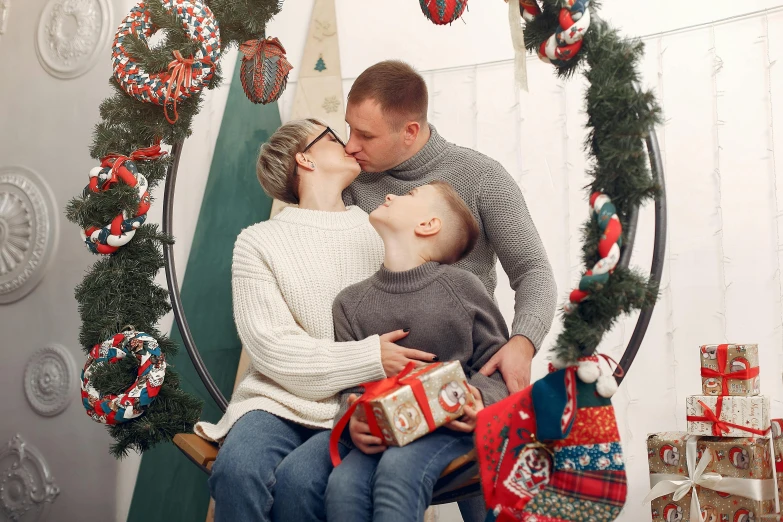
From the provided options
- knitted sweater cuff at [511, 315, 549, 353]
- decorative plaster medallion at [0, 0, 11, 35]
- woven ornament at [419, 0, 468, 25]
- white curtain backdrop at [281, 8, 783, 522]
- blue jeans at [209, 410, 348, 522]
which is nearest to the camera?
blue jeans at [209, 410, 348, 522]

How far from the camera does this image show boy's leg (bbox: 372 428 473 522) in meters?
1.60

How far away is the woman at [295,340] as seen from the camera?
71.3 inches

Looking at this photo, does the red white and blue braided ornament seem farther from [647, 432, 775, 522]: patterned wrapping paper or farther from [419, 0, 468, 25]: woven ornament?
[647, 432, 775, 522]: patterned wrapping paper

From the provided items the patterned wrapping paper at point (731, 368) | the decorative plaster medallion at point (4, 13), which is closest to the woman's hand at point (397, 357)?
the patterned wrapping paper at point (731, 368)

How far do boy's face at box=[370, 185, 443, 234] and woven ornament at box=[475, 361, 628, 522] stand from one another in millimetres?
565

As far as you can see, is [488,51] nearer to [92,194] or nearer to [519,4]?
[519,4]

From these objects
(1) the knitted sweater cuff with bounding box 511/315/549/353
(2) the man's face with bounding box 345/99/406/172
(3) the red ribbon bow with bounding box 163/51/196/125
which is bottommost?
(1) the knitted sweater cuff with bounding box 511/315/549/353

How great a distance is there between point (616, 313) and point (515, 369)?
0.34 meters

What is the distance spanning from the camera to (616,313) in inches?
64.8

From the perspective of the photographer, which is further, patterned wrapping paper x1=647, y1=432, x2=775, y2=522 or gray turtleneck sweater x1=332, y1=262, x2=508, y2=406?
patterned wrapping paper x1=647, y1=432, x2=775, y2=522

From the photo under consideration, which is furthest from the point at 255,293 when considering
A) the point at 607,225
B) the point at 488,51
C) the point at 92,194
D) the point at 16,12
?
the point at 16,12

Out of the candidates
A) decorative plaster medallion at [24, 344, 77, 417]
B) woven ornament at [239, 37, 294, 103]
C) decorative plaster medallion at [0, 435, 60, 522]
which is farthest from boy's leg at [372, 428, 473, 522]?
decorative plaster medallion at [0, 435, 60, 522]

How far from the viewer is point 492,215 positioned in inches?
88.4

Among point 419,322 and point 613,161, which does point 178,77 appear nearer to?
point 419,322
